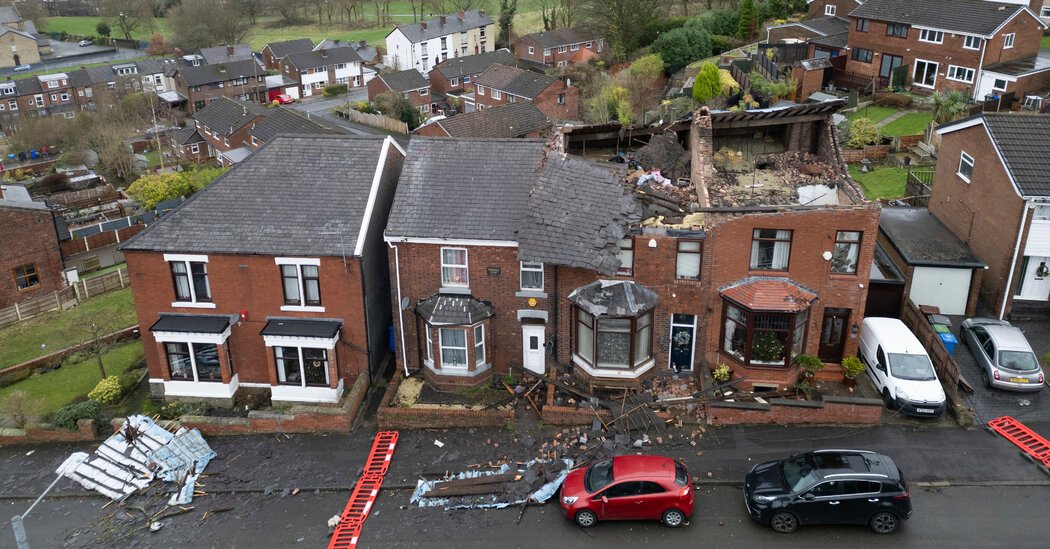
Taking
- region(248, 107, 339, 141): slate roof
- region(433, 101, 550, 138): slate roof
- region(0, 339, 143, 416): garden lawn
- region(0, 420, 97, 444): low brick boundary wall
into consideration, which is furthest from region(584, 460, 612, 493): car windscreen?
region(248, 107, 339, 141): slate roof

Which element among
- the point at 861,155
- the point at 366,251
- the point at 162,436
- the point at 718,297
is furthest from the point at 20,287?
the point at 861,155

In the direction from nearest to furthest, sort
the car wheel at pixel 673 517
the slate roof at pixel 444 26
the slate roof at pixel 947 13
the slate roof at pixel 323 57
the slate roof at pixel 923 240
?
the car wheel at pixel 673 517
the slate roof at pixel 923 240
the slate roof at pixel 947 13
the slate roof at pixel 323 57
the slate roof at pixel 444 26

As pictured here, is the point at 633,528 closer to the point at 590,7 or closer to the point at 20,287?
the point at 20,287

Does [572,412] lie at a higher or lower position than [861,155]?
lower

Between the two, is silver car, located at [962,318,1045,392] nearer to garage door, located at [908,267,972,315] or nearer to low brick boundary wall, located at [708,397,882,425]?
garage door, located at [908,267,972,315]

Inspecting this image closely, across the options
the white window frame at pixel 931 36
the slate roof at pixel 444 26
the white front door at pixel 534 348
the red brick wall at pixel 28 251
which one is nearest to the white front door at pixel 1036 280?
the white front door at pixel 534 348

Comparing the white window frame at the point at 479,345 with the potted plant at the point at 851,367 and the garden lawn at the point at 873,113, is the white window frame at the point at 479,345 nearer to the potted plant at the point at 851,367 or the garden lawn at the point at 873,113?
the potted plant at the point at 851,367

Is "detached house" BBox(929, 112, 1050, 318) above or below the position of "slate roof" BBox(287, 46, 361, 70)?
below
